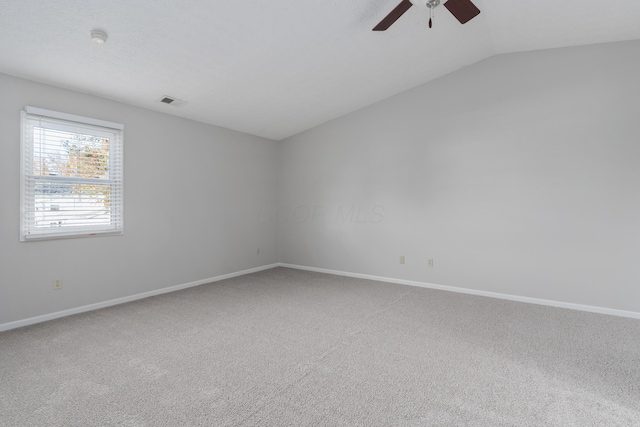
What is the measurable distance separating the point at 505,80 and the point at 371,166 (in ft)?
6.82

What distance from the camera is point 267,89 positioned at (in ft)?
13.3

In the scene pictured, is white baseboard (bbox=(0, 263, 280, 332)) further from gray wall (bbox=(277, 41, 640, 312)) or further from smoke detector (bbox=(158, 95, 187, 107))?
smoke detector (bbox=(158, 95, 187, 107))

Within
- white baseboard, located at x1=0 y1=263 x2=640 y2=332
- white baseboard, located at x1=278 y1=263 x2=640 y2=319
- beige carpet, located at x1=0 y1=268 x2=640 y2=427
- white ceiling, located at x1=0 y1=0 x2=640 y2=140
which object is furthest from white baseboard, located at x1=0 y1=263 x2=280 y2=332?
white ceiling, located at x1=0 y1=0 x2=640 y2=140

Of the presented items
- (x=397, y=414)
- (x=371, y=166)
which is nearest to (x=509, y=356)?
(x=397, y=414)

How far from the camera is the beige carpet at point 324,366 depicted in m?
1.77

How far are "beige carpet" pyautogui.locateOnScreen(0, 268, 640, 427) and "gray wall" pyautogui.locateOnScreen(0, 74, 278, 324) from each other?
39cm

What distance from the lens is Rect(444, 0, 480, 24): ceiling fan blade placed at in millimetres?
2330

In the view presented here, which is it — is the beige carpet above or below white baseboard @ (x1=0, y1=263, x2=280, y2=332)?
below

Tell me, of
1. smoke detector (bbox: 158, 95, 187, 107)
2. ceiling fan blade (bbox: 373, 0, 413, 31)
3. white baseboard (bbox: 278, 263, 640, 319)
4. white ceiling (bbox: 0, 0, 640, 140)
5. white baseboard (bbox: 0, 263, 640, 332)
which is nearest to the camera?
ceiling fan blade (bbox: 373, 0, 413, 31)

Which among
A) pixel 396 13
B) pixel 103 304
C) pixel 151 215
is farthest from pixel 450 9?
pixel 103 304

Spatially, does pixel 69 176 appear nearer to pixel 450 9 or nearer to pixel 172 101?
pixel 172 101

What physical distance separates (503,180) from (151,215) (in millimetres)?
4531

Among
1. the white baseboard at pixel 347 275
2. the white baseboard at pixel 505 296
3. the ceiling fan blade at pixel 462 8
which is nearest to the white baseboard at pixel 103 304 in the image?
the white baseboard at pixel 347 275

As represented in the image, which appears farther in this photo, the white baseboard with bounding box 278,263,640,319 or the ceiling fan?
the white baseboard with bounding box 278,263,640,319
